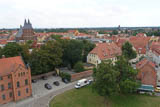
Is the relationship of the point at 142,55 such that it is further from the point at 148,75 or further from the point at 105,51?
the point at 148,75

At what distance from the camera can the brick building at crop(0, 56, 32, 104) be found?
31.6m

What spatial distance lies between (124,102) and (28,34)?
287 ft

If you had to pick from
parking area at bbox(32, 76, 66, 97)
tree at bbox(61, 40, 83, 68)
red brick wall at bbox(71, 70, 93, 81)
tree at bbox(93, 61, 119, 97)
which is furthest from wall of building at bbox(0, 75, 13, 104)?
tree at bbox(61, 40, 83, 68)

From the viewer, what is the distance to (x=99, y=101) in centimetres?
3183

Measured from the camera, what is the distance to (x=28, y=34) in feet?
325

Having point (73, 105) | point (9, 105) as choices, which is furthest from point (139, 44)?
point (9, 105)

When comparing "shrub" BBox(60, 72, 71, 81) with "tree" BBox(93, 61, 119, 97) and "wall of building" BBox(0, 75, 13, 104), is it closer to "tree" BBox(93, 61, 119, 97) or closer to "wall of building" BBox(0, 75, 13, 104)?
"wall of building" BBox(0, 75, 13, 104)

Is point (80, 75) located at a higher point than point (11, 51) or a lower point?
lower

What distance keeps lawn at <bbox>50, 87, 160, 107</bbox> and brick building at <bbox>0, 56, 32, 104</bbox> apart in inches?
340

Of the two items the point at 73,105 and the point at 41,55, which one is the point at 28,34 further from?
the point at 73,105

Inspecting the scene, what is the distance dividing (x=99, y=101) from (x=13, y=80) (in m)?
21.3

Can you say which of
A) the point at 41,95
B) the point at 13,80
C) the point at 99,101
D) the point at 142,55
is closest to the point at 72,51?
the point at 41,95

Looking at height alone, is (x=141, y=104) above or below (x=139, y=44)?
below

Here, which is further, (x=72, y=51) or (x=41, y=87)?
(x=72, y=51)
